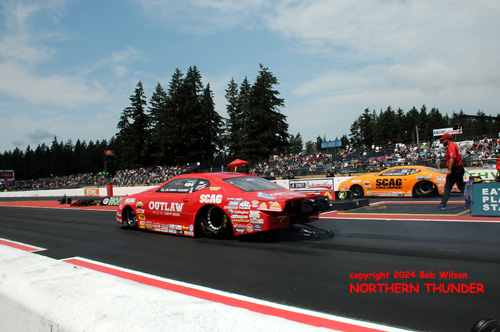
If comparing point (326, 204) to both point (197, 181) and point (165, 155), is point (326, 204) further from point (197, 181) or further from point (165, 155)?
point (165, 155)

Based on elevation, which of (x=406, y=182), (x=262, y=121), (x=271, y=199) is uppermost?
(x=262, y=121)

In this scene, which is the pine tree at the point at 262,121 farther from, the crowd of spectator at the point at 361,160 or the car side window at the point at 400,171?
the car side window at the point at 400,171

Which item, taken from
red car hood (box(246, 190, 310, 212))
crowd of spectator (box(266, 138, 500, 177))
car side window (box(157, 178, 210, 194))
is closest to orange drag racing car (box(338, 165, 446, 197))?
crowd of spectator (box(266, 138, 500, 177))

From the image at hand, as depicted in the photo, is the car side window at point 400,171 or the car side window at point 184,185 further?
the car side window at point 400,171

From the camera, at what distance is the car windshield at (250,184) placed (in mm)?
6207

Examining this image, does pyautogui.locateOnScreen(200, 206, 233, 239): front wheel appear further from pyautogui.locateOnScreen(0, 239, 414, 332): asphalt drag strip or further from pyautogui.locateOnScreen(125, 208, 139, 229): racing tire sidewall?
pyautogui.locateOnScreen(0, 239, 414, 332): asphalt drag strip

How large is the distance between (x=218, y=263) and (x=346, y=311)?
216 centimetres

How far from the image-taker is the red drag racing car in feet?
18.1

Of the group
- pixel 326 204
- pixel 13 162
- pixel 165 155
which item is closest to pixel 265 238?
pixel 326 204

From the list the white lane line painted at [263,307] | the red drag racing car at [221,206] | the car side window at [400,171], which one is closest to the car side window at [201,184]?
the red drag racing car at [221,206]

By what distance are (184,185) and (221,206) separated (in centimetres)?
128

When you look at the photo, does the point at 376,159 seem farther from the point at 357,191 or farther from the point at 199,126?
the point at 199,126

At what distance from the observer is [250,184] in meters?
6.41

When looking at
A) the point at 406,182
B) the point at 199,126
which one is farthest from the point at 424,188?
the point at 199,126
